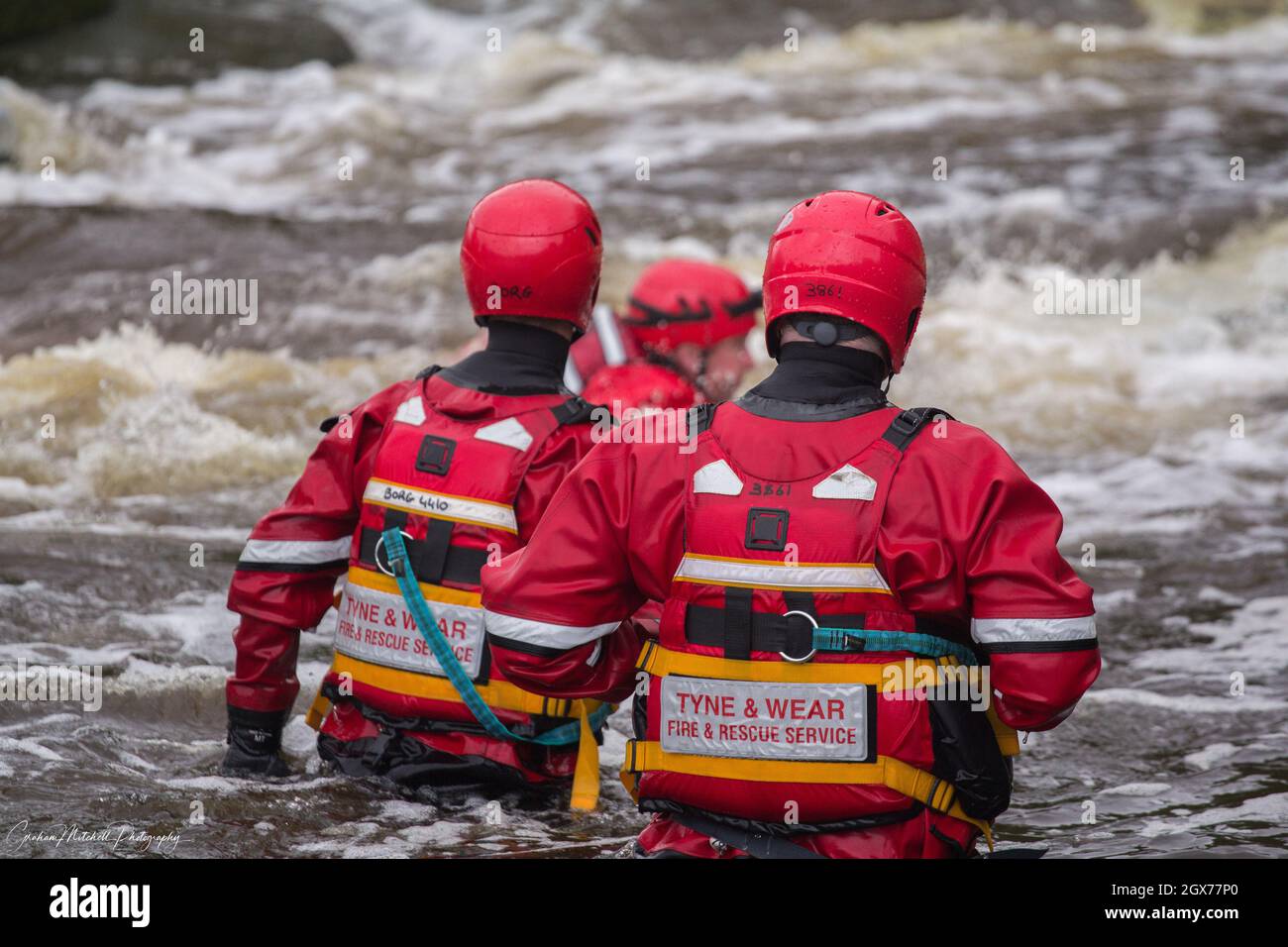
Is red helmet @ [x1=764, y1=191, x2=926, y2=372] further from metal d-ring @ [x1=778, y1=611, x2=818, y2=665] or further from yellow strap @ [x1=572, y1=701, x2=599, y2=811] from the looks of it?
yellow strap @ [x1=572, y1=701, x2=599, y2=811]

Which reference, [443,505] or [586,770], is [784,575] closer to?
[586,770]

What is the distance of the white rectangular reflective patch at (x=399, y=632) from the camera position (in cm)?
425

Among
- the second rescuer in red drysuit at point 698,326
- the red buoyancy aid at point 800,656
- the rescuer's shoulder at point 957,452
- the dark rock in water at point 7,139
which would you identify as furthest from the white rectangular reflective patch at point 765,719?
the dark rock in water at point 7,139

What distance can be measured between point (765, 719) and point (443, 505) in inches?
52.3

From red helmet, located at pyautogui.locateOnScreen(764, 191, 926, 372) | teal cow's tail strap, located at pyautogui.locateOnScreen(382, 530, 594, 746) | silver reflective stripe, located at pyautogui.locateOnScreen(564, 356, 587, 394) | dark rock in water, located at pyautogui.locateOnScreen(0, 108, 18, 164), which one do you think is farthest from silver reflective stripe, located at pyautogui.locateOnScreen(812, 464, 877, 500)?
dark rock in water, located at pyautogui.locateOnScreen(0, 108, 18, 164)

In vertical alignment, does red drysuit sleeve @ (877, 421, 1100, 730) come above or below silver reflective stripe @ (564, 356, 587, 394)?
below

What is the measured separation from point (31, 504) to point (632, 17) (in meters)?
16.0

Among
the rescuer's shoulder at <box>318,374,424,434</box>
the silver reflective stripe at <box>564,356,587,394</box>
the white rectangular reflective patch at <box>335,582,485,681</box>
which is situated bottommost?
the white rectangular reflective patch at <box>335,582,485,681</box>

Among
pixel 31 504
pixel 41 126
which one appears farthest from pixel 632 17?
pixel 31 504

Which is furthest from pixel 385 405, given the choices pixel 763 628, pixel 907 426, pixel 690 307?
pixel 690 307

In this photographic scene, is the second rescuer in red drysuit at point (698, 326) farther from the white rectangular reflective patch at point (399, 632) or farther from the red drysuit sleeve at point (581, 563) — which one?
the red drysuit sleeve at point (581, 563)

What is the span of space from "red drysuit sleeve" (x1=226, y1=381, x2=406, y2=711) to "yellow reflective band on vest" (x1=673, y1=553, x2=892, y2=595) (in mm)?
1444

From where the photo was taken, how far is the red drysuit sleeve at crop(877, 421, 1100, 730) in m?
3.05

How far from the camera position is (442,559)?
168 inches
